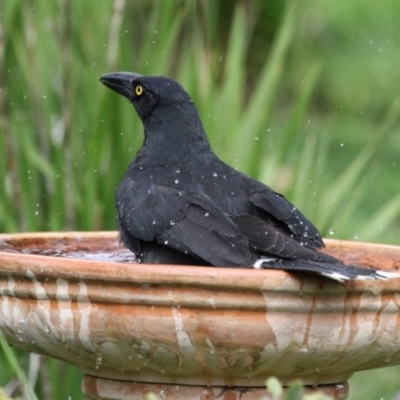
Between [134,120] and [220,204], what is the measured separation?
5.85 ft

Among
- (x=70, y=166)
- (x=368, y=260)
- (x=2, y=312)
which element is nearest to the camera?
(x=2, y=312)

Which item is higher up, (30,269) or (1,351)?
(30,269)

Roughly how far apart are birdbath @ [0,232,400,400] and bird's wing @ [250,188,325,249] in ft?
1.74

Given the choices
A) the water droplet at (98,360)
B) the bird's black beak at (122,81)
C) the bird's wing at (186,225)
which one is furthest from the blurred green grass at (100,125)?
the water droplet at (98,360)

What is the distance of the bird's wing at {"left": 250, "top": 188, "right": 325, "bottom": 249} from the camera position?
3057 millimetres

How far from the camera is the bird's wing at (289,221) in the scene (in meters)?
3.06

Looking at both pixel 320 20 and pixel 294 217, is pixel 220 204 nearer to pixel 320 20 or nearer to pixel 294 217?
pixel 294 217

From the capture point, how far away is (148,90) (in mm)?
3744

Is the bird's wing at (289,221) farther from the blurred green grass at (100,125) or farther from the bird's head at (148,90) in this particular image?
the blurred green grass at (100,125)

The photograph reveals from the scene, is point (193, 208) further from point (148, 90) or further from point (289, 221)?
point (148, 90)

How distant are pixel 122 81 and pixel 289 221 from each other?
112 centimetres

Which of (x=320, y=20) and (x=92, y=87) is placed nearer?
(x=92, y=87)

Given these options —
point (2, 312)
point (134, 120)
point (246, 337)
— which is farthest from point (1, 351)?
point (246, 337)

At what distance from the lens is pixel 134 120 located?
15.7 feet
